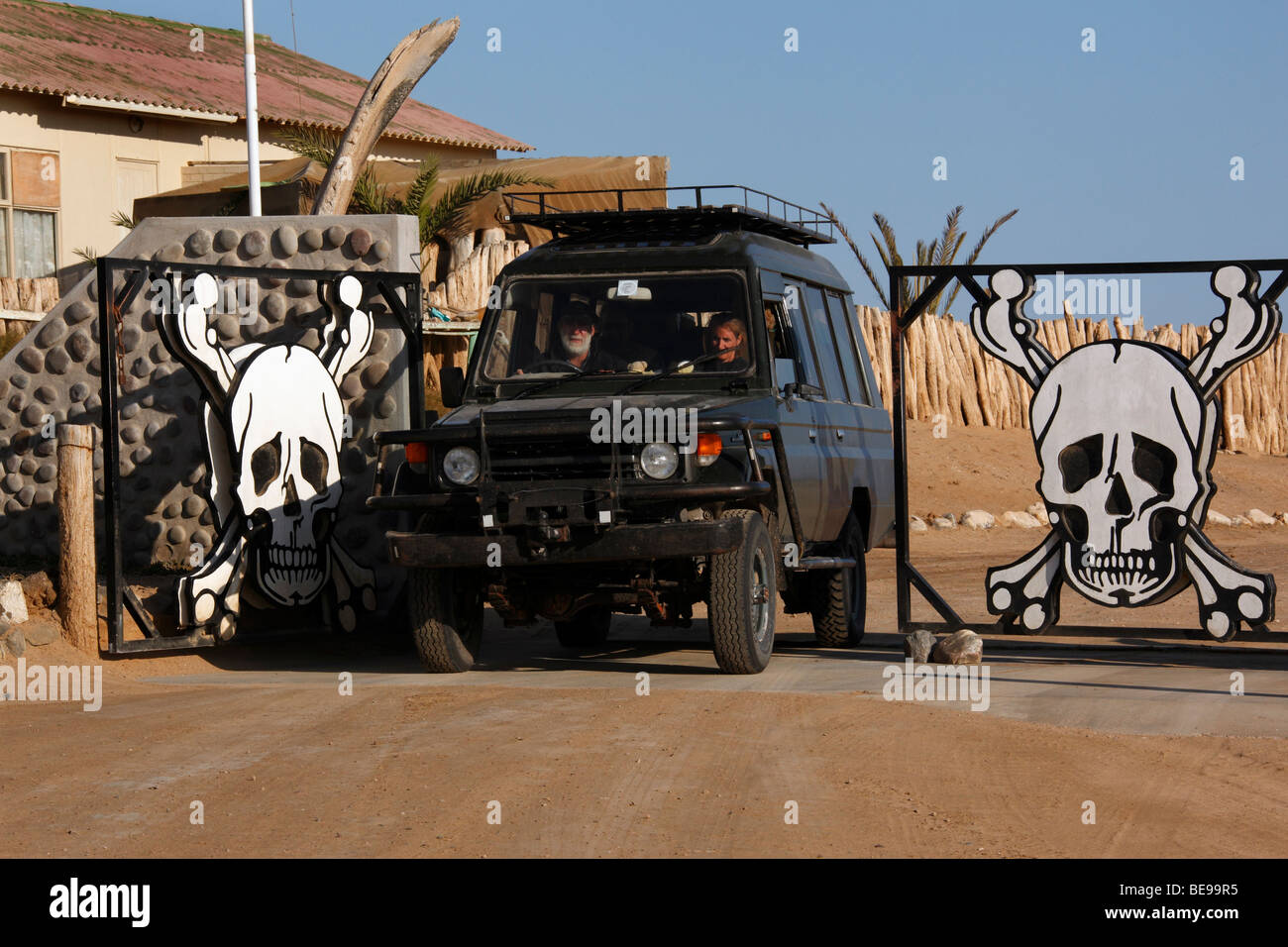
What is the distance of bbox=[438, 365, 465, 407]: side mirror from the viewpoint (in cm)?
1003

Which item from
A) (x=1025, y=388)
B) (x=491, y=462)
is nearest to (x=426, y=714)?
(x=491, y=462)

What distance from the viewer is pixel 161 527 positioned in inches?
520

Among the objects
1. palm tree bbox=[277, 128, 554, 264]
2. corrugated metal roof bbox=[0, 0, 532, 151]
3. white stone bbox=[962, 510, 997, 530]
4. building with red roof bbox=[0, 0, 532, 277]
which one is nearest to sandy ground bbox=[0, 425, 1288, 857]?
white stone bbox=[962, 510, 997, 530]

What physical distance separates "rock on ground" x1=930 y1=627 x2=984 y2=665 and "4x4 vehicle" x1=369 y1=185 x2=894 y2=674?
95 cm

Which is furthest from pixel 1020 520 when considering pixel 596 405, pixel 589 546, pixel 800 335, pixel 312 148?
pixel 589 546

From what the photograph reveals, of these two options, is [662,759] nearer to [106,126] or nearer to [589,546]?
[589,546]

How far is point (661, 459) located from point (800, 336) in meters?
1.99

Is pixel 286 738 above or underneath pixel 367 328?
underneath

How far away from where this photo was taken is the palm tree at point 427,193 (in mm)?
24141

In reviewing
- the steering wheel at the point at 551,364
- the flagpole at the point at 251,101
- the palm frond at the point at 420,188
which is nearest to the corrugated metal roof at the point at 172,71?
the palm frond at the point at 420,188

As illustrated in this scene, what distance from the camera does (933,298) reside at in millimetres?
11188

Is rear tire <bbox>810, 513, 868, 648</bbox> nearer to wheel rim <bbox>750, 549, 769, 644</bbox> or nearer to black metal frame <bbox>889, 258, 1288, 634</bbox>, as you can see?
black metal frame <bbox>889, 258, 1288, 634</bbox>
